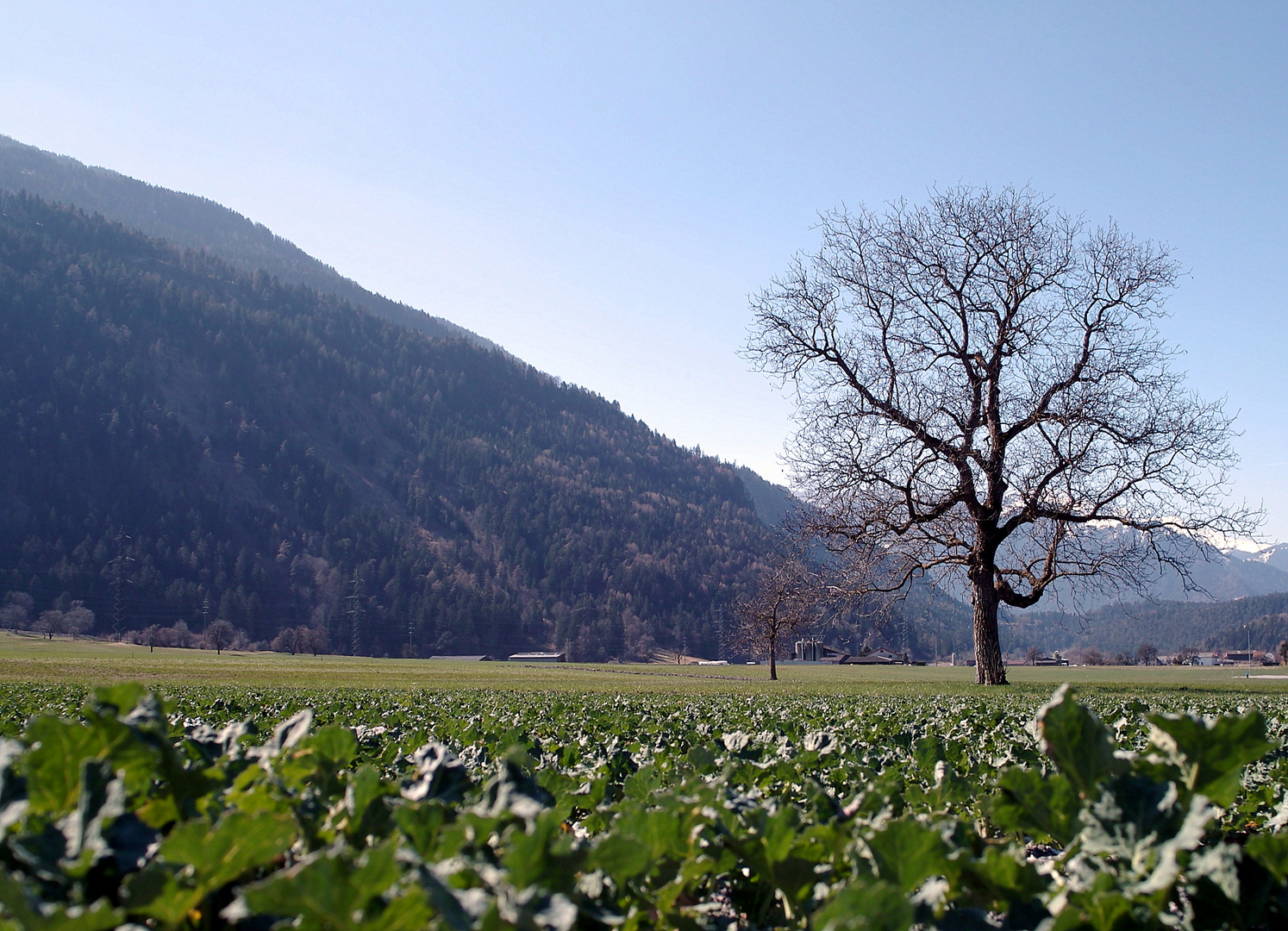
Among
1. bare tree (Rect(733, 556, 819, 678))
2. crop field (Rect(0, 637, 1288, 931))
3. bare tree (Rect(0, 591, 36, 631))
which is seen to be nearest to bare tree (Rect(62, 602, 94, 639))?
bare tree (Rect(0, 591, 36, 631))

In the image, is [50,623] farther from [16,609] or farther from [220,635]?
[220,635]

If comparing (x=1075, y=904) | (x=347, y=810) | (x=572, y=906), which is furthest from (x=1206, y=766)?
(x=347, y=810)

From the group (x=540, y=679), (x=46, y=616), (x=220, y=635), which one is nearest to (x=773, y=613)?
(x=540, y=679)

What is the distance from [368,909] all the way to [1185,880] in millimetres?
1501

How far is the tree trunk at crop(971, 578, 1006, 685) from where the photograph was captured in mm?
22219

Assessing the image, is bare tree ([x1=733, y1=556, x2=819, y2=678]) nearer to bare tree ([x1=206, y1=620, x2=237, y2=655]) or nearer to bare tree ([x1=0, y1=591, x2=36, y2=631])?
bare tree ([x1=206, y1=620, x2=237, y2=655])

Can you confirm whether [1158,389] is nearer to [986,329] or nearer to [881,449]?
[986,329]

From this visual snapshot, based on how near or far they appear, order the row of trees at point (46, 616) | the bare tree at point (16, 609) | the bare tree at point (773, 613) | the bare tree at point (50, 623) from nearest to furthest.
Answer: the bare tree at point (773, 613), the bare tree at point (50, 623), the row of trees at point (46, 616), the bare tree at point (16, 609)

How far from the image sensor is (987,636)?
2233 cm

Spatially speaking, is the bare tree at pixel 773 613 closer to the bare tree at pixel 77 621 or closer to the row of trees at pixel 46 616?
the row of trees at pixel 46 616

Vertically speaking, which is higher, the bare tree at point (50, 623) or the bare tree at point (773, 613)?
the bare tree at point (773, 613)

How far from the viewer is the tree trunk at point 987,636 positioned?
22219mm

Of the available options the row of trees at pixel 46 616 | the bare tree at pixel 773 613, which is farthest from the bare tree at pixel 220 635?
the bare tree at pixel 773 613

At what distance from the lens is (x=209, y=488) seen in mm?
192500
